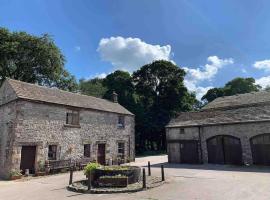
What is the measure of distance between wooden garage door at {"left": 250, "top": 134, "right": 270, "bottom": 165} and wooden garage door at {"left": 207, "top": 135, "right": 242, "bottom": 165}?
4.01 feet

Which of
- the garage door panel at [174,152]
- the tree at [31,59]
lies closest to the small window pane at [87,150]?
the garage door panel at [174,152]

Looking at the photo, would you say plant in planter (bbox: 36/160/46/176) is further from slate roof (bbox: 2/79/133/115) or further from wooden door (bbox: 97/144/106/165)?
wooden door (bbox: 97/144/106/165)

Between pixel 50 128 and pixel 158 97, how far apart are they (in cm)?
3044

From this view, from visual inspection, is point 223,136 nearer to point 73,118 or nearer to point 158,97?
point 73,118

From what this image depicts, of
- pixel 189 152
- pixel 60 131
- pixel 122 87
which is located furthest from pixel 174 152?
pixel 122 87

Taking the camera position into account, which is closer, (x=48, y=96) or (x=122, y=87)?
(x=48, y=96)

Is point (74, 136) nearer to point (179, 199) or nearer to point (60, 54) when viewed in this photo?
point (179, 199)

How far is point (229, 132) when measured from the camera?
21141mm

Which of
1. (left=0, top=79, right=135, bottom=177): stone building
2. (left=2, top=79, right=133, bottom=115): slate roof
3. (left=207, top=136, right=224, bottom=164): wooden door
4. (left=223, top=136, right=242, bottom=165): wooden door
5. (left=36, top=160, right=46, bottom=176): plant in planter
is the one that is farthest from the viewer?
(left=207, top=136, right=224, bottom=164): wooden door

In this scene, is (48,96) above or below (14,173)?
above

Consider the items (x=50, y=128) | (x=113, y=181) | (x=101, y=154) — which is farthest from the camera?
(x=101, y=154)

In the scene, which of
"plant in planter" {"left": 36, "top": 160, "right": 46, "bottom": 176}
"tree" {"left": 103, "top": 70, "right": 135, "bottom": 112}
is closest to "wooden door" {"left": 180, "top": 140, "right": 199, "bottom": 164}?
"plant in planter" {"left": 36, "top": 160, "right": 46, "bottom": 176}

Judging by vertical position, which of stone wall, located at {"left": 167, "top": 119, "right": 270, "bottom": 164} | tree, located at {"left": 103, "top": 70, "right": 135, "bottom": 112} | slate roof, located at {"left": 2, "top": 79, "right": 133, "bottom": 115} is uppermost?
tree, located at {"left": 103, "top": 70, "right": 135, "bottom": 112}

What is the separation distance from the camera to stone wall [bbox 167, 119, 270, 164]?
19656mm
